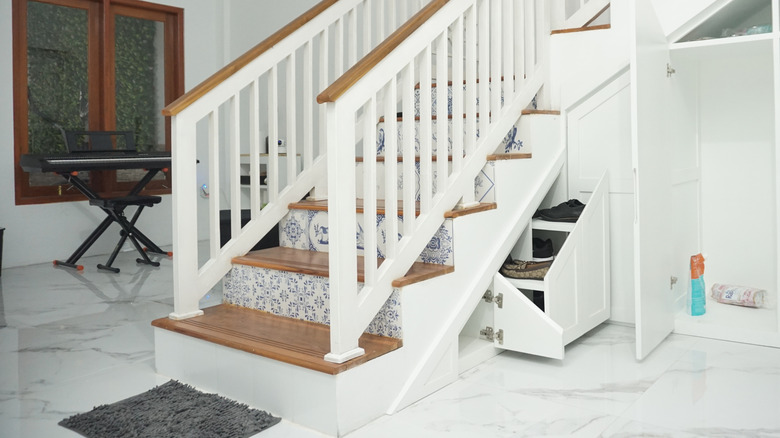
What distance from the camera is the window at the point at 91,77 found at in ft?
17.1

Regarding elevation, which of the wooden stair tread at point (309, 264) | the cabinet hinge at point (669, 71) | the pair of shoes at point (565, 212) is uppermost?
the cabinet hinge at point (669, 71)

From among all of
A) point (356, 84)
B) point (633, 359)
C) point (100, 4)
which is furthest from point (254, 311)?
point (100, 4)

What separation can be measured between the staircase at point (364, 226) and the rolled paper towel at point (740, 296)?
37.9 inches

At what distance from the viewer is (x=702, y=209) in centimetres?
356

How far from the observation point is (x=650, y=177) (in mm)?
2807

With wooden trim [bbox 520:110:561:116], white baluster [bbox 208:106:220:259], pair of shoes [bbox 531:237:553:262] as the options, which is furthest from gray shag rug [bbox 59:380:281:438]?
wooden trim [bbox 520:110:561:116]

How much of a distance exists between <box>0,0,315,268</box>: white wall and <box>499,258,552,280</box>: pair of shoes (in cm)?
378

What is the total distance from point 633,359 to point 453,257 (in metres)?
0.88

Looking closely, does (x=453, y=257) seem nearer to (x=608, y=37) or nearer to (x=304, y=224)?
(x=304, y=224)

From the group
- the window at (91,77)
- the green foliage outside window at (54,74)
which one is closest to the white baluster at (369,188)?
the window at (91,77)

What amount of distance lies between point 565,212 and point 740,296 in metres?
1.04

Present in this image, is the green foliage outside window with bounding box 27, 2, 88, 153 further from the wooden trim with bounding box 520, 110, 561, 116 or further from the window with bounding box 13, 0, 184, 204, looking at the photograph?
the wooden trim with bounding box 520, 110, 561, 116

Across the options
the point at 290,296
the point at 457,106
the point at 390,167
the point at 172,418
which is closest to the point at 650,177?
the point at 457,106

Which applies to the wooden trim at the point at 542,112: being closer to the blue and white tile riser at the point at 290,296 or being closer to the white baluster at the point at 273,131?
the white baluster at the point at 273,131
